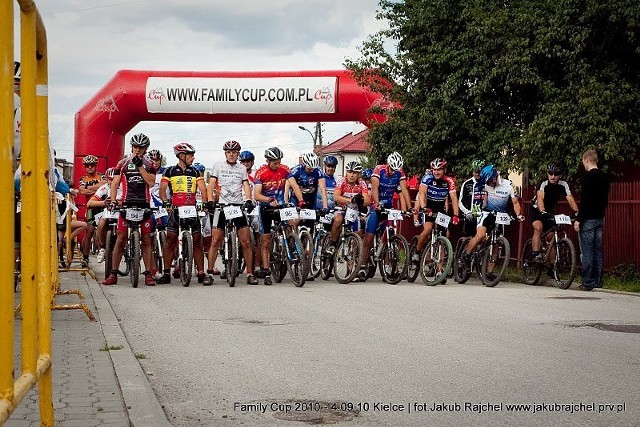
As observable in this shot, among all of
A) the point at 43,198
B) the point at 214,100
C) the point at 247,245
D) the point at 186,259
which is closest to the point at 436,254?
the point at 247,245

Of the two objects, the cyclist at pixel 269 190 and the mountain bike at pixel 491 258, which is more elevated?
the cyclist at pixel 269 190

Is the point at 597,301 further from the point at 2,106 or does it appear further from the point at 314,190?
the point at 2,106

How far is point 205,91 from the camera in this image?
88.8 feet

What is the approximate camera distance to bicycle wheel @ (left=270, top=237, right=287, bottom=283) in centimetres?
1641

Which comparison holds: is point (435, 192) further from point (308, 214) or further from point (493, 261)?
point (308, 214)

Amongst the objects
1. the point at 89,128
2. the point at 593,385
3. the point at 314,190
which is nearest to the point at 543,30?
the point at 314,190

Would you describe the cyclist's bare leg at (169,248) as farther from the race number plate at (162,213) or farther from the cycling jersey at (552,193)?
the cycling jersey at (552,193)

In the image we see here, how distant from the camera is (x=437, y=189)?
683 inches

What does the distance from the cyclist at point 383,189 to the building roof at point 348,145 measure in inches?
3232

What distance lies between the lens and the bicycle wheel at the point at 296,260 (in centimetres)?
1544

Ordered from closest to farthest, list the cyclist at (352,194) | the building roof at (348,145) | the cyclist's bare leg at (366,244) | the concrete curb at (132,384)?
the concrete curb at (132,384)
the cyclist's bare leg at (366,244)
the cyclist at (352,194)
the building roof at (348,145)

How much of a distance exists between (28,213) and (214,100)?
23234 mm

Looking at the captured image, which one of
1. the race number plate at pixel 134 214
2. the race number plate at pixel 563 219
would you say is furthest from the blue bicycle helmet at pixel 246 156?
the race number plate at pixel 563 219

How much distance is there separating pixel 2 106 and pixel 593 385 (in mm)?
4761
